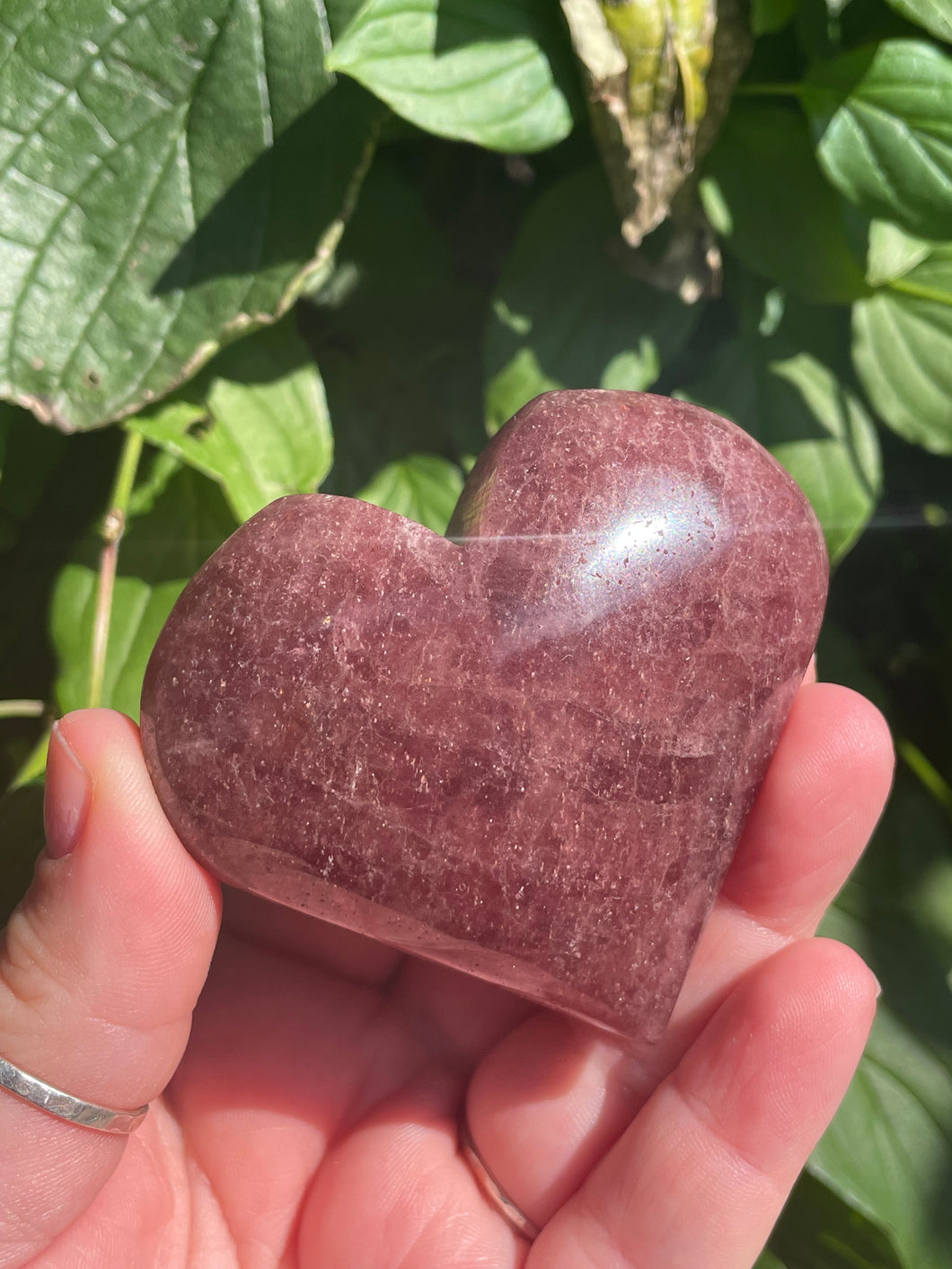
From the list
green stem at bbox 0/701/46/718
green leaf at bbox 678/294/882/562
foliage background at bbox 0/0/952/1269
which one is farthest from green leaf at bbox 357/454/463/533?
green stem at bbox 0/701/46/718

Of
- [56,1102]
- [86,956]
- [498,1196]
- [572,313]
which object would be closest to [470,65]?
[572,313]

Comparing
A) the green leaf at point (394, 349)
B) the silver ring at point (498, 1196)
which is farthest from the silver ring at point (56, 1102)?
the green leaf at point (394, 349)

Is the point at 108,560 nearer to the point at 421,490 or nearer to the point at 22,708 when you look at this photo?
the point at 22,708

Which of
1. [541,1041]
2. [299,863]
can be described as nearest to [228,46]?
[299,863]

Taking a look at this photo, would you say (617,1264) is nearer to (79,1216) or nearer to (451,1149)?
(451,1149)

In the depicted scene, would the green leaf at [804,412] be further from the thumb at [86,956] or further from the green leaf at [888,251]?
the thumb at [86,956]
